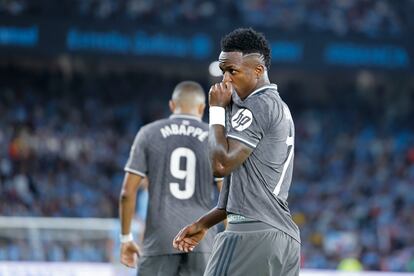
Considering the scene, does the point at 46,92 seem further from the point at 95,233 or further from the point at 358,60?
the point at 95,233

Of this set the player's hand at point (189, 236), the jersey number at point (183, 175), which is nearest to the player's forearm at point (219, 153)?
the player's hand at point (189, 236)

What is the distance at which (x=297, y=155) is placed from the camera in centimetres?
2211

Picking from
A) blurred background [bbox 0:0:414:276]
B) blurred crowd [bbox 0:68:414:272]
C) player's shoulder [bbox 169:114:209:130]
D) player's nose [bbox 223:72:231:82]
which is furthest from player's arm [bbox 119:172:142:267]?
blurred background [bbox 0:0:414:276]

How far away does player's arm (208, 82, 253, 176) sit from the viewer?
4.66 meters

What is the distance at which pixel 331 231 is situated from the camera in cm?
1881

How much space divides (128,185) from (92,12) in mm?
15068

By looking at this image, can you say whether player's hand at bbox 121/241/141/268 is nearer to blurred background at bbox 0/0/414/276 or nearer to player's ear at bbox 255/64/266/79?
player's ear at bbox 255/64/266/79

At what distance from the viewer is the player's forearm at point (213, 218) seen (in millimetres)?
5023

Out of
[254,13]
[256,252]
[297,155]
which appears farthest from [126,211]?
[254,13]

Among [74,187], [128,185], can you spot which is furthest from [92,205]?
[128,185]

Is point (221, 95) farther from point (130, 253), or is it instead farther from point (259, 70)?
point (130, 253)

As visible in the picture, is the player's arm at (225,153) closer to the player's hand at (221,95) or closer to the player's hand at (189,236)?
the player's hand at (221,95)

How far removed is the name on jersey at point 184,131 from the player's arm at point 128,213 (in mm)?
360

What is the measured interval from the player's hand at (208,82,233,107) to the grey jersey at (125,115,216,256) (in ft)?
6.40
